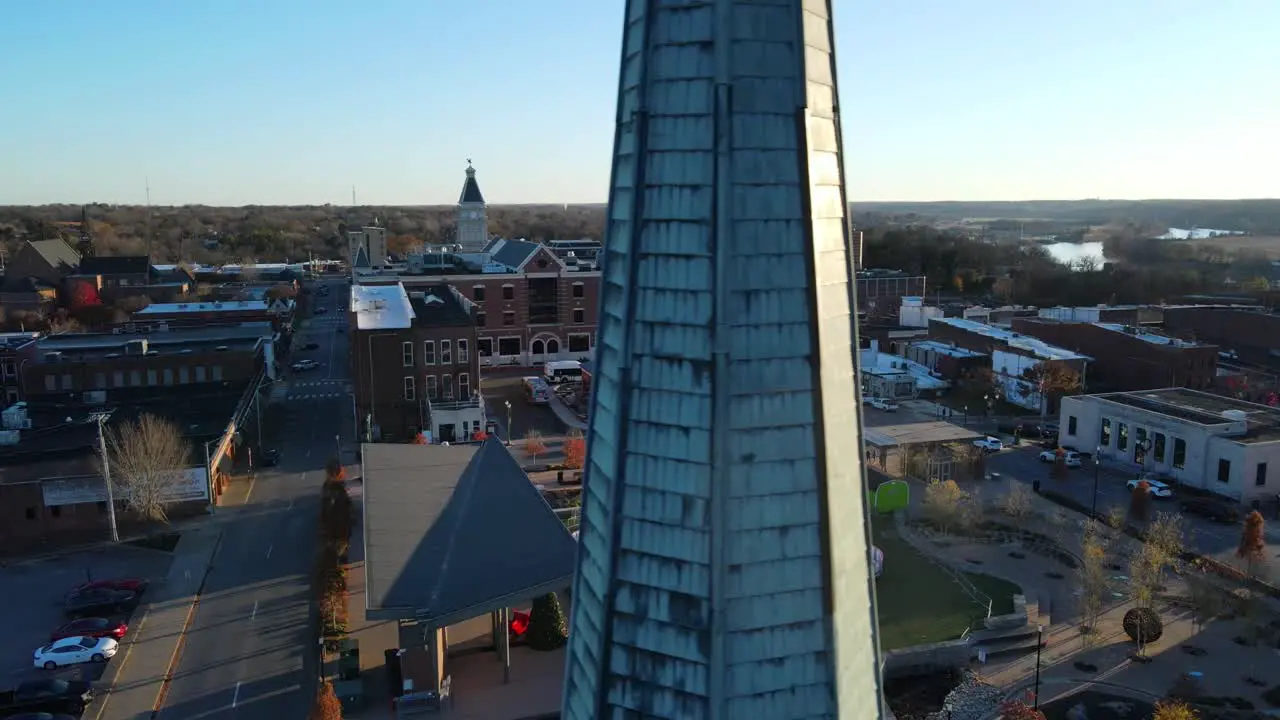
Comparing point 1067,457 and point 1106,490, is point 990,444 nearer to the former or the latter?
point 1067,457

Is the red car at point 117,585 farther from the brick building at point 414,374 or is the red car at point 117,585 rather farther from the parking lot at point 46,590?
the brick building at point 414,374

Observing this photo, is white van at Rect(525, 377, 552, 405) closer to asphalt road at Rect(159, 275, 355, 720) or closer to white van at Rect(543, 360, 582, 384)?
white van at Rect(543, 360, 582, 384)

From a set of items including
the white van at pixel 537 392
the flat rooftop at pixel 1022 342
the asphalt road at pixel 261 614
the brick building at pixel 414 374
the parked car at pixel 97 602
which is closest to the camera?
the asphalt road at pixel 261 614

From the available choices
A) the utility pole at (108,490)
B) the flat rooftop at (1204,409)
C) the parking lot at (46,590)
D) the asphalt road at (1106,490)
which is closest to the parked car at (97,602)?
the parking lot at (46,590)

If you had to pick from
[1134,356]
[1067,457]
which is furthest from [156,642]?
[1134,356]

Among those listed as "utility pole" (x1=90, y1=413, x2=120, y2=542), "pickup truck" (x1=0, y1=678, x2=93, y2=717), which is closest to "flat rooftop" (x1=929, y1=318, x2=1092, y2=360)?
"utility pole" (x1=90, y1=413, x2=120, y2=542)
